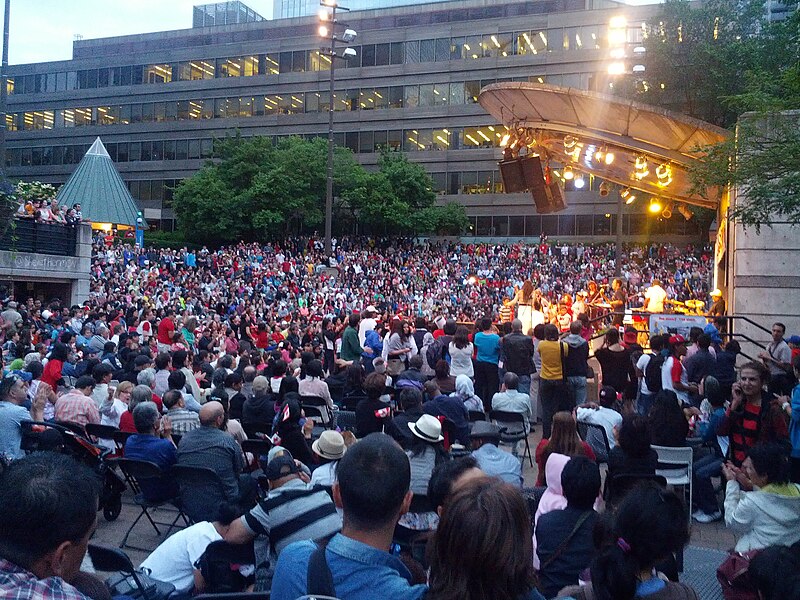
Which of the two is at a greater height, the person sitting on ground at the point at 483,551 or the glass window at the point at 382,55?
the glass window at the point at 382,55

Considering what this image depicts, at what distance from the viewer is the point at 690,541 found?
22.1ft

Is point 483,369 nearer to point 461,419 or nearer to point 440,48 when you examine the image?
point 461,419

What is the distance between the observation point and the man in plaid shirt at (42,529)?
7.09 feet

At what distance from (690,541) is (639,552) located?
4249 millimetres

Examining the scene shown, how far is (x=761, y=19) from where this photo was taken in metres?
37.4

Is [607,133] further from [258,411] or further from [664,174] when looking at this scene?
[258,411]

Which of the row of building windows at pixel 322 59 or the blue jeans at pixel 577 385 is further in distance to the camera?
the row of building windows at pixel 322 59

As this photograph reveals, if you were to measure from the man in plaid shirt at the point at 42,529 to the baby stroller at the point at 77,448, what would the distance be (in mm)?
4814

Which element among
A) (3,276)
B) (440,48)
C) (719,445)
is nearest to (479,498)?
(719,445)

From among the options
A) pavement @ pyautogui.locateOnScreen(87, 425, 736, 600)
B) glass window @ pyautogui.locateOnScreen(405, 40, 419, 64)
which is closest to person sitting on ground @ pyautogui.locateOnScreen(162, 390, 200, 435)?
pavement @ pyautogui.locateOnScreen(87, 425, 736, 600)

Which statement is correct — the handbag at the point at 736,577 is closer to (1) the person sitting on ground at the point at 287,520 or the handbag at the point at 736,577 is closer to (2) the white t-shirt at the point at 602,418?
(1) the person sitting on ground at the point at 287,520

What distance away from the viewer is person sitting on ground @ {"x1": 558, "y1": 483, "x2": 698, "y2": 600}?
286cm

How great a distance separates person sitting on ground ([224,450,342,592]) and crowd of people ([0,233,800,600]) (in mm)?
10

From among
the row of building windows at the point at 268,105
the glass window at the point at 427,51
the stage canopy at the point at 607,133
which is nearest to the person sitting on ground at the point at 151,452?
the stage canopy at the point at 607,133
